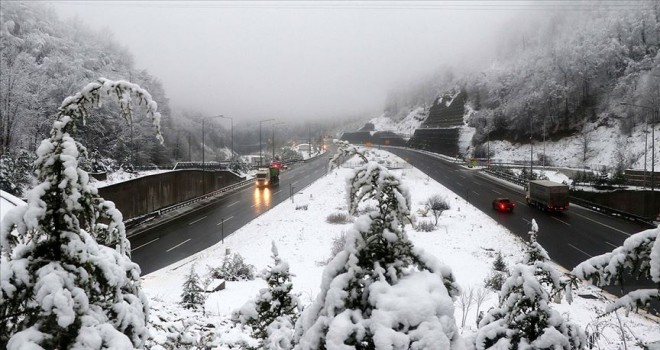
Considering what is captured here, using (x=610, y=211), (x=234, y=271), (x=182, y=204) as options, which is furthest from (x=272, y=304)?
(x=610, y=211)

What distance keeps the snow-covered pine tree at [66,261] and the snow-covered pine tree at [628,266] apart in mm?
4937

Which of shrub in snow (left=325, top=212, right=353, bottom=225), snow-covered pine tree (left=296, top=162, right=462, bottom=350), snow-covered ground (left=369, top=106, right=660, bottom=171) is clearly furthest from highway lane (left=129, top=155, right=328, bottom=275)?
snow-covered ground (left=369, top=106, right=660, bottom=171)

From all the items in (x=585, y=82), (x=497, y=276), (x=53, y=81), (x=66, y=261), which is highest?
(x=585, y=82)

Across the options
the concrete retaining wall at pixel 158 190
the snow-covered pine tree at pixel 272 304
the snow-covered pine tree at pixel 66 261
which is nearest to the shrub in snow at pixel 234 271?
the concrete retaining wall at pixel 158 190

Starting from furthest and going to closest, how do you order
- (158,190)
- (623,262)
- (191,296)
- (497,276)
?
1. (158,190)
2. (497,276)
3. (191,296)
4. (623,262)

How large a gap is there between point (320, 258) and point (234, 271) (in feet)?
18.7

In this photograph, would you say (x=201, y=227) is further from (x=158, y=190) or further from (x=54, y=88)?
(x=54, y=88)

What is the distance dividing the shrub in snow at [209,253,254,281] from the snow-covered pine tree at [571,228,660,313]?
60.7ft

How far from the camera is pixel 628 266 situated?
190 inches

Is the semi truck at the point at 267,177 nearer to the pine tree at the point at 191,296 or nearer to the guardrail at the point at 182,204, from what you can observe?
the guardrail at the point at 182,204

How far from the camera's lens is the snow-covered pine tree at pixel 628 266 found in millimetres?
4659

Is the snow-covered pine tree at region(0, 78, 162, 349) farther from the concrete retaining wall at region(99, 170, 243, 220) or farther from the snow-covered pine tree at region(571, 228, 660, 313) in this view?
the concrete retaining wall at region(99, 170, 243, 220)

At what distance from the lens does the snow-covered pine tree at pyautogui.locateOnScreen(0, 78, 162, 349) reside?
3023 mm

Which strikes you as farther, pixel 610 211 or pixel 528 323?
pixel 610 211
